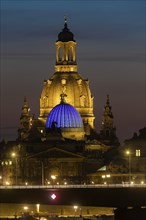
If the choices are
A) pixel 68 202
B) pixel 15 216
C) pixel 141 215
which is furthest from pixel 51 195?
pixel 141 215

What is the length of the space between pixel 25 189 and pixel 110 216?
30.8 feet

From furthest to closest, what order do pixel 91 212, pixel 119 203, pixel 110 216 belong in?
pixel 91 212
pixel 110 216
pixel 119 203

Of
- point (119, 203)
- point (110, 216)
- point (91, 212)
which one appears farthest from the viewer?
point (91, 212)

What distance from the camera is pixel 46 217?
15562 cm

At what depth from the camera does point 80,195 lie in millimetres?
147125

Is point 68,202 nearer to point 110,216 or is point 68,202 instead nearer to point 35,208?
point 110,216

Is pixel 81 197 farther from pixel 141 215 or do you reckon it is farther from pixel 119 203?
pixel 141 215

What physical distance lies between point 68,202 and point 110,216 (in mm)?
8361

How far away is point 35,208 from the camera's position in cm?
17162

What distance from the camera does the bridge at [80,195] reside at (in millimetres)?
144875

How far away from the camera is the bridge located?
475 ft

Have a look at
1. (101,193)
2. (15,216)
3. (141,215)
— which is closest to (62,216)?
(15,216)

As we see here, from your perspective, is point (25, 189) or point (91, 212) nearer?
point (25, 189)

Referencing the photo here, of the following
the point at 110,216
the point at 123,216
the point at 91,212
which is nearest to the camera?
the point at 123,216
